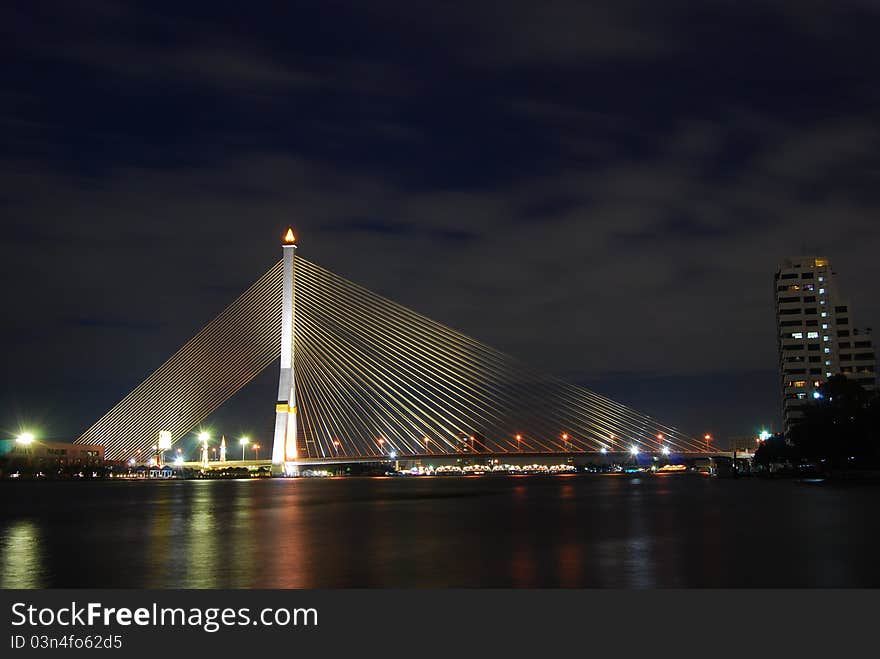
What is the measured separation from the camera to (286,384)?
64438 millimetres

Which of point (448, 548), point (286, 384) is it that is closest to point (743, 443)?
point (286, 384)

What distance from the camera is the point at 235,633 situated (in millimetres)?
9711

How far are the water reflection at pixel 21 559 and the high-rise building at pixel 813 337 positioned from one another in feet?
309

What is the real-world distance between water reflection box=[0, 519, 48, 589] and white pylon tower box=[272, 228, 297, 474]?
39.3 metres

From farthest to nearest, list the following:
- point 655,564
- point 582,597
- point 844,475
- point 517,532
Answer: point 844,475
point 517,532
point 655,564
point 582,597

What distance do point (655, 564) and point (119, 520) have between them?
63.6 feet

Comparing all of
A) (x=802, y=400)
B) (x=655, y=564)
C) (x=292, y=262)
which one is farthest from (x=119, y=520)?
(x=802, y=400)

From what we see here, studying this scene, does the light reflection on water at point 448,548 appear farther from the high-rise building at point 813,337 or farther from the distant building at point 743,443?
the distant building at point 743,443

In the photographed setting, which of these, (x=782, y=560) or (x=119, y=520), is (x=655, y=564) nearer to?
(x=782, y=560)

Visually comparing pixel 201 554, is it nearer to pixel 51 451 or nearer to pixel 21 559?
pixel 21 559

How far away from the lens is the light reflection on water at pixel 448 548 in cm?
1359

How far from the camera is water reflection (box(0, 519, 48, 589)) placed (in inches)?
547

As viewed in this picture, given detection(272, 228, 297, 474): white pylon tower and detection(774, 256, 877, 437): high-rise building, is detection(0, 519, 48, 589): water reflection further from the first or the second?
detection(774, 256, 877, 437): high-rise building

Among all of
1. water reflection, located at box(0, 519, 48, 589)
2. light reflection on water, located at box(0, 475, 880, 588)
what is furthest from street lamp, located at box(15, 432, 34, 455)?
water reflection, located at box(0, 519, 48, 589)
